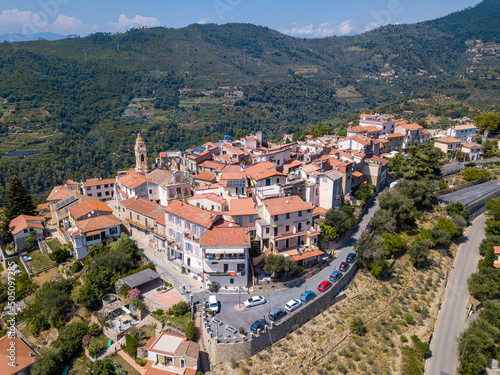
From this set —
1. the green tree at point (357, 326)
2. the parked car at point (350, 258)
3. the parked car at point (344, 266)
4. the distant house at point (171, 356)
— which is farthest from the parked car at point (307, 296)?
the distant house at point (171, 356)

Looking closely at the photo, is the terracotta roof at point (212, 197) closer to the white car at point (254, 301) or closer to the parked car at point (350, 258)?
the white car at point (254, 301)

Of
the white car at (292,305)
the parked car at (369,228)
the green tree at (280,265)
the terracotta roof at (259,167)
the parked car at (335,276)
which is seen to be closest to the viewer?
the white car at (292,305)

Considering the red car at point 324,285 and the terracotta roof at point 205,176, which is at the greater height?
the terracotta roof at point 205,176

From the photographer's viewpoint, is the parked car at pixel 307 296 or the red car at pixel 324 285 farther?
the red car at pixel 324 285

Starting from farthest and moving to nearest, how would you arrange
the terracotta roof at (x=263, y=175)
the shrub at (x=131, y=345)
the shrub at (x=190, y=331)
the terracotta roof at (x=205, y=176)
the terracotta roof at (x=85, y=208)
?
the terracotta roof at (x=205, y=176) → the terracotta roof at (x=263, y=175) → the terracotta roof at (x=85, y=208) → the shrub at (x=131, y=345) → the shrub at (x=190, y=331)

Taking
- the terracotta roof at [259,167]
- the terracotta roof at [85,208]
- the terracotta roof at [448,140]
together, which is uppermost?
the terracotta roof at [448,140]

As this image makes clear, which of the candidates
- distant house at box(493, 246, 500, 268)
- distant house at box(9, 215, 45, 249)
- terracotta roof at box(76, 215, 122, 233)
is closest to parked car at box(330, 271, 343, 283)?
distant house at box(493, 246, 500, 268)
